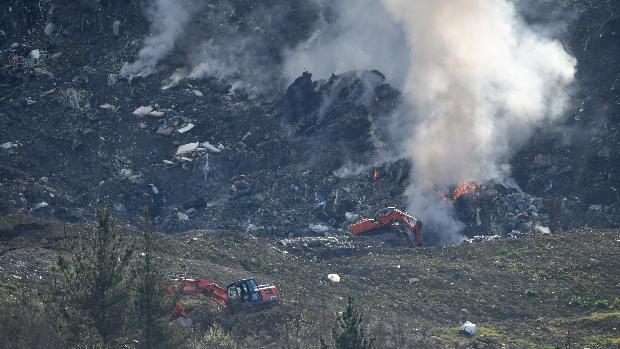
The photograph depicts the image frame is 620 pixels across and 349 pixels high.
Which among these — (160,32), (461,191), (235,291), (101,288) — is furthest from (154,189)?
(101,288)

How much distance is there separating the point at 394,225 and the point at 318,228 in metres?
4.27

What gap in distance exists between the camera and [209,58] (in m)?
66.2

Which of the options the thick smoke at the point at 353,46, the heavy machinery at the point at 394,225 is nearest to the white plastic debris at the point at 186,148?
the thick smoke at the point at 353,46

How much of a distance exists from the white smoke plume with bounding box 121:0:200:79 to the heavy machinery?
22722 millimetres

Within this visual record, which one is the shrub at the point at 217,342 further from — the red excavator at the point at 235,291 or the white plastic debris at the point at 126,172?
the white plastic debris at the point at 126,172

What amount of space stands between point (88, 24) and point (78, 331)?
142 feet

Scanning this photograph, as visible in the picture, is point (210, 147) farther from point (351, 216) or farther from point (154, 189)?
point (351, 216)

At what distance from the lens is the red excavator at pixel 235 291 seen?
36.6m

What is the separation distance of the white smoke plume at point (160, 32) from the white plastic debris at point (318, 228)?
19865 mm

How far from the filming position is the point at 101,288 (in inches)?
1123

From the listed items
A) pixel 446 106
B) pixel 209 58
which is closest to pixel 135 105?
pixel 209 58

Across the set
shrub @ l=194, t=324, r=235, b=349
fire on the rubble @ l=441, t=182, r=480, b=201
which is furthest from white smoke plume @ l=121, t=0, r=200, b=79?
shrub @ l=194, t=324, r=235, b=349

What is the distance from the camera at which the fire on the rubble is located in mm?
51406

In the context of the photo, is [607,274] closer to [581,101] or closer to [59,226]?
[581,101]
